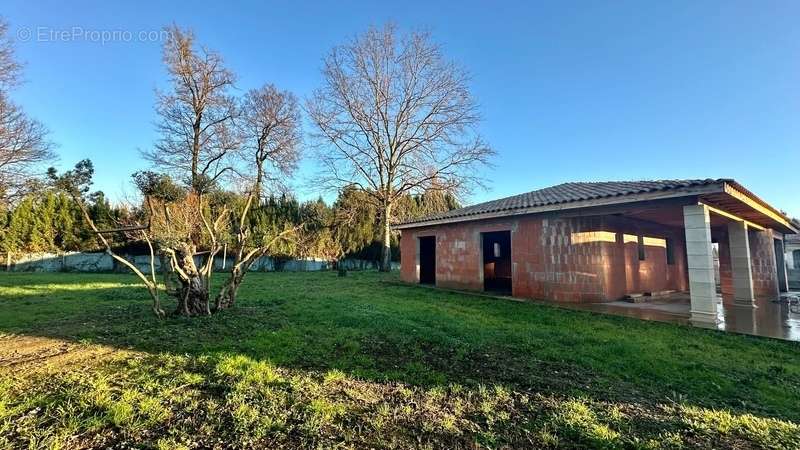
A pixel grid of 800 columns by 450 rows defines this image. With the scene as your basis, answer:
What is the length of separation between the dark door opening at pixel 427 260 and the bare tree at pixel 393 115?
565cm

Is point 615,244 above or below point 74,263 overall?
above

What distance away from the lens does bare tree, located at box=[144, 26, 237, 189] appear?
18.5m

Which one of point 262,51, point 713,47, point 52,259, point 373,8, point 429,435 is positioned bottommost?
point 429,435

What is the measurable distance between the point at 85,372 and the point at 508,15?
42.3 feet

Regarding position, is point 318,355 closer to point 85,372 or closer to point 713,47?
point 85,372

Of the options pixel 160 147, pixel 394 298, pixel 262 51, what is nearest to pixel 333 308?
pixel 394 298

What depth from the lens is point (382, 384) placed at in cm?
353

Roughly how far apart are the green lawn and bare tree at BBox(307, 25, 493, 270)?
15.9 meters

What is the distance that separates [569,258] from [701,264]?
287 cm

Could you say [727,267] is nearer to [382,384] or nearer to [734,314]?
[734,314]

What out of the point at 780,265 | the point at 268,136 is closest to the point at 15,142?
the point at 268,136

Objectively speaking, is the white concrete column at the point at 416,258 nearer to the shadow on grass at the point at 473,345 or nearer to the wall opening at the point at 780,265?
the shadow on grass at the point at 473,345

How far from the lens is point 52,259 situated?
56.1 ft

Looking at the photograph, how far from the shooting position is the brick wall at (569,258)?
9.18 metres
